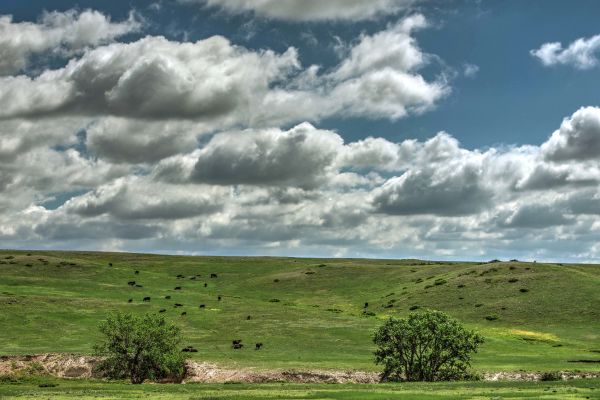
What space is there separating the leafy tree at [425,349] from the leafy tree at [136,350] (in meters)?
24.0

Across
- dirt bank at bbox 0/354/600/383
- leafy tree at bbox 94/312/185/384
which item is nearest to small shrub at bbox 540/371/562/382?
dirt bank at bbox 0/354/600/383

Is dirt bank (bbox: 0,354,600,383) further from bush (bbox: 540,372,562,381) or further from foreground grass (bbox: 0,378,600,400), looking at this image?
foreground grass (bbox: 0,378,600,400)

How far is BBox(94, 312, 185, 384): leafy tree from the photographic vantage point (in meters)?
71.8

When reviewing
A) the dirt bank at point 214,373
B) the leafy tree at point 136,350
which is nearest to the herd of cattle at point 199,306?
the dirt bank at point 214,373

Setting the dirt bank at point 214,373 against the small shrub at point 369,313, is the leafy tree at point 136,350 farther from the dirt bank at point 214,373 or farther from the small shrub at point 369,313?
the small shrub at point 369,313

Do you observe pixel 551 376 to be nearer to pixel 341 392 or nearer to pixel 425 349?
pixel 425 349

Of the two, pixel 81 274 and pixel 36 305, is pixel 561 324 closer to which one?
pixel 36 305

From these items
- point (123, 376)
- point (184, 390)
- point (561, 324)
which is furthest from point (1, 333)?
point (561, 324)

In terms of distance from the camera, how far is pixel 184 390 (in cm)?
5606

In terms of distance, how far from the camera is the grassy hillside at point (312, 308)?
8844 centimetres

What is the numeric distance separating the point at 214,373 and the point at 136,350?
953 cm

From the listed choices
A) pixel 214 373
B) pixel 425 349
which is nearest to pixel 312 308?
pixel 214 373

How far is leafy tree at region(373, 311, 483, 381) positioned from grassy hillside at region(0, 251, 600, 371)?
546 cm

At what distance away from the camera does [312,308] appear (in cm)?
13538
